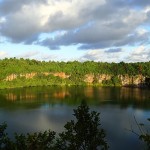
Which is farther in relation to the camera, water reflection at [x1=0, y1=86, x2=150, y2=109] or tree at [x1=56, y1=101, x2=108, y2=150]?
water reflection at [x1=0, y1=86, x2=150, y2=109]

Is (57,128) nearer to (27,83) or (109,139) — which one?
(109,139)

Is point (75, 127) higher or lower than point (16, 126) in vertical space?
higher

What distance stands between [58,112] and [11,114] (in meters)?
12.8

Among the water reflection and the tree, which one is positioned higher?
the tree

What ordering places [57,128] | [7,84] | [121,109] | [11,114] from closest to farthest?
[57,128]
[11,114]
[121,109]
[7,84]

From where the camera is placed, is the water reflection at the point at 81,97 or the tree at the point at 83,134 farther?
the water reflection at the point at 81,97

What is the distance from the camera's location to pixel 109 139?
52.8 meters

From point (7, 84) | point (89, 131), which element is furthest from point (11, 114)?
point (7, 84)

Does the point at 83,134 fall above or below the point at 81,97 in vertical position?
above

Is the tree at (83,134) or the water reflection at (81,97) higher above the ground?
the tree at (83,134)

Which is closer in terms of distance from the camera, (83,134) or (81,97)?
(83,134)

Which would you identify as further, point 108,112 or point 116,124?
point 108,112

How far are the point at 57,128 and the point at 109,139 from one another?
44.2ft

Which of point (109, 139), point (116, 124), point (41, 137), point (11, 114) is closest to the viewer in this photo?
point (41, 137)
